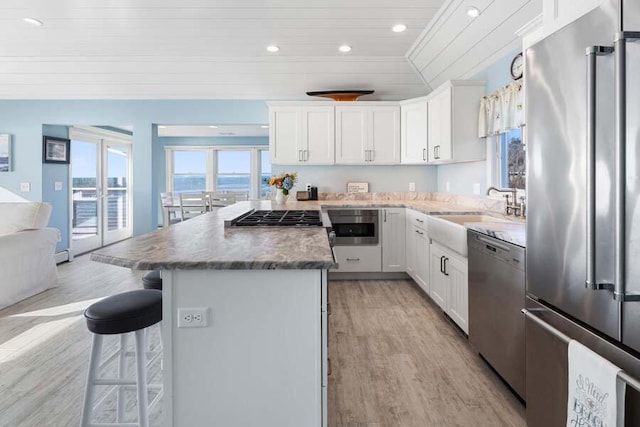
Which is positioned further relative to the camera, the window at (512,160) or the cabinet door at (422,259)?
the cabinet door at (422,259)

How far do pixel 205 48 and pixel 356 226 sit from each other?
2.52 metres

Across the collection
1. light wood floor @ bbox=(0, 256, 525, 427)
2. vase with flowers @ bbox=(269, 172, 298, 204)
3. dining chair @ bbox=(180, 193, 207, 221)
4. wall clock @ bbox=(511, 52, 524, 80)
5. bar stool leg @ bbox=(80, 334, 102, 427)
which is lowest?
light wood floor @ bbox=(0, 256, 525, 427)

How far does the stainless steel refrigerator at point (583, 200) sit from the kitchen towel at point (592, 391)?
0.04 metres

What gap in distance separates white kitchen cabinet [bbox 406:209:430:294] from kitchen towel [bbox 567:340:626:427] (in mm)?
2449

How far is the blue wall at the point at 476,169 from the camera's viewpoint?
369 centimetres

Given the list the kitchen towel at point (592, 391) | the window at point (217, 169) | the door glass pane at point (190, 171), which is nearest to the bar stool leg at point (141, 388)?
the kitchen towel at point (592, 391)

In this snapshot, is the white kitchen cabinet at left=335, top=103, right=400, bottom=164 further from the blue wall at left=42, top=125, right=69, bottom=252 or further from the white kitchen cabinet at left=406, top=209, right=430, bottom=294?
the blue wall at left=42, top=125, right=69, bottom=252

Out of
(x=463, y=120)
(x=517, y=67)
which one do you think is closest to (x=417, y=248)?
(x=463, y=120)

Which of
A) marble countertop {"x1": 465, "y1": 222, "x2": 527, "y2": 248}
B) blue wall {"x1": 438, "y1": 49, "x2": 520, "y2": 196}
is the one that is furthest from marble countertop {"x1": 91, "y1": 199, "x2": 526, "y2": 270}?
blue wall {"x1": 438, "y1": 49, "x2": 520, "y2": 196}

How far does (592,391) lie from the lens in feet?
4.16

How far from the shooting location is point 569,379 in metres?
1.40

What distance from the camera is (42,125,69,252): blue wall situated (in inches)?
229

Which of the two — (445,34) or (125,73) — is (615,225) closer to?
(445,34)

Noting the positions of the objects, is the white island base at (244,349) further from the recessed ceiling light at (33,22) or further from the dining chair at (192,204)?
the dining chair at (192,204)
